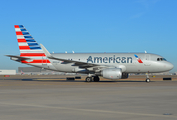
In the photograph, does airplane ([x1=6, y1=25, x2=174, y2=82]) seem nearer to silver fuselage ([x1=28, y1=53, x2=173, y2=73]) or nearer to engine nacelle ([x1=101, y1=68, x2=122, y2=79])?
silver fuselage ([x1=28, y1=53, x2=173, y2=73])

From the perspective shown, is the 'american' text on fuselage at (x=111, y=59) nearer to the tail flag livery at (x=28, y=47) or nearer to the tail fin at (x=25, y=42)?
the tail flag livery at (x=28, y=47)

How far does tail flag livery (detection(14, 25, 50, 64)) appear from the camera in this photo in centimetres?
4344

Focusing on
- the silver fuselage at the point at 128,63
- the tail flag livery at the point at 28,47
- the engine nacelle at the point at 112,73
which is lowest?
the engine nacelle at the point at 112,73

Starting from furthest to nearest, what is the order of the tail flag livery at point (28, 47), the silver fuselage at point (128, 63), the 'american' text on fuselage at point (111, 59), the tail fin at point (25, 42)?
the tail fin at point (25, 42), the tail flag livery at point (28, 47), the 'american' text on fuselage at point (111, 59), the silver fuselage at point (128, 63)

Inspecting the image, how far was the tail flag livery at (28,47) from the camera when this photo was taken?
43.4 meters

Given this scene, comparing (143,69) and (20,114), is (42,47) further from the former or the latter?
(20,114)

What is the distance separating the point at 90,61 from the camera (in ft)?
138

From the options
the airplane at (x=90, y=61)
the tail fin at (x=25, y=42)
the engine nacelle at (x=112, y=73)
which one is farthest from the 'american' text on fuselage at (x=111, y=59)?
the tail fin at (x=25, y=42)

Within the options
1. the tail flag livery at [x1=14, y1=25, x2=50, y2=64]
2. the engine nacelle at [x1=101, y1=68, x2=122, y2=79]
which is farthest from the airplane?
the engine nacelle at [x1=101, y1=68, x2=122, y2=79]

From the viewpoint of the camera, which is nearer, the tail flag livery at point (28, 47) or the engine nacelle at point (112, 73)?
the engine nacelle at point (112, 73)

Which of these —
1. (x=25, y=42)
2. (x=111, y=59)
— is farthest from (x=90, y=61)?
(x=25, y=42)

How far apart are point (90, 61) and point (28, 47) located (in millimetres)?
10893

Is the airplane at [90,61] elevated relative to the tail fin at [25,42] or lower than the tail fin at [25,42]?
lower

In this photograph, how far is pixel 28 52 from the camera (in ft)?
144
